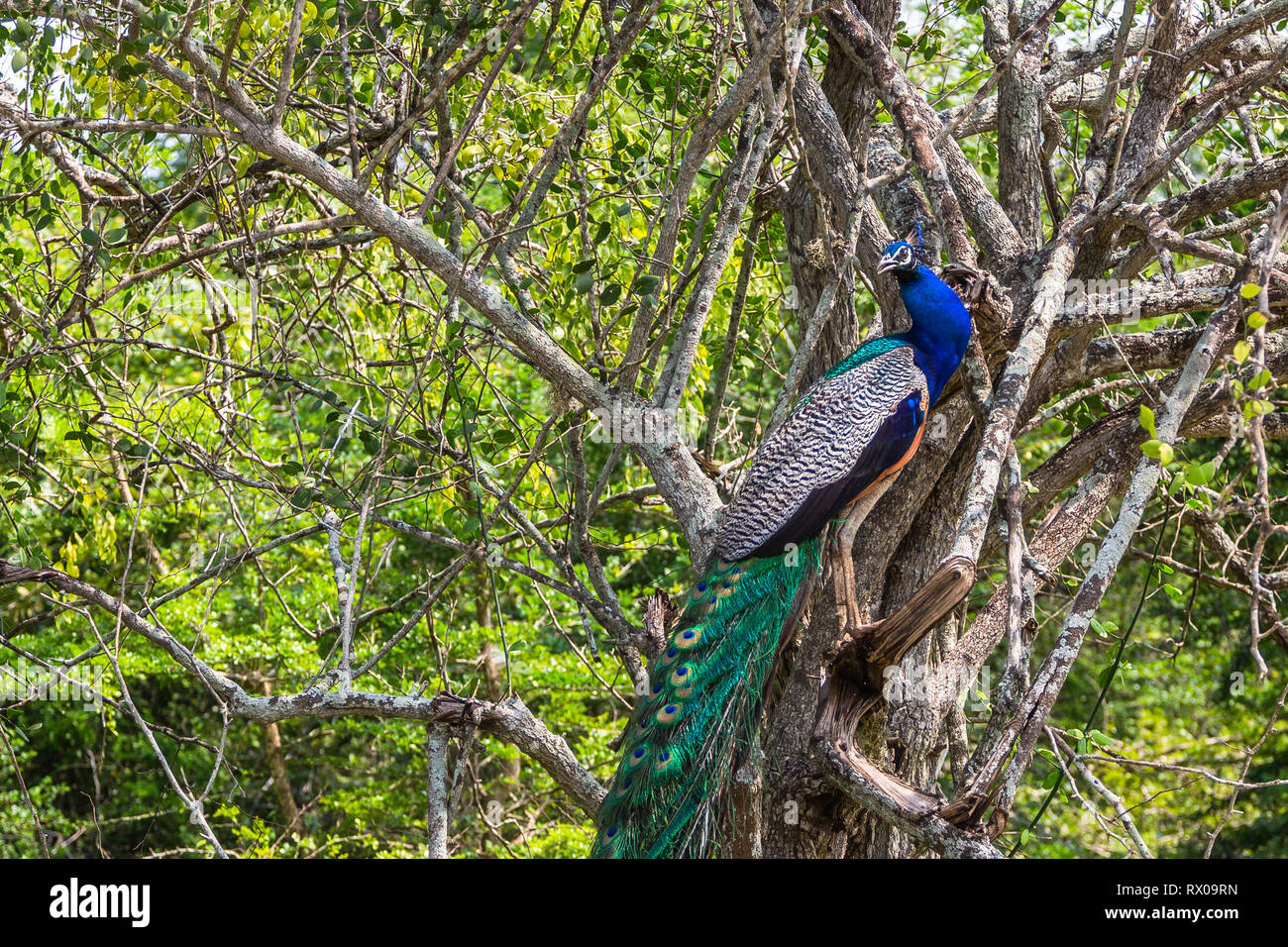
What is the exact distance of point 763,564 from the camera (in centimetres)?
424

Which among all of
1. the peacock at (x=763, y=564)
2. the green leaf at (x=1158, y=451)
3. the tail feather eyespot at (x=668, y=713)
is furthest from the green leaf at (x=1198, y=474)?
the tail feather eyespot at (x=668, y=713)

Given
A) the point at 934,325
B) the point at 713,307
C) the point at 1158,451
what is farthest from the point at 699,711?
the point at 713,307

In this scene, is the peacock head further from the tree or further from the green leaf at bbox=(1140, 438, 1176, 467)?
the green leaf at bbox=(1140, 438, 1176, 467)

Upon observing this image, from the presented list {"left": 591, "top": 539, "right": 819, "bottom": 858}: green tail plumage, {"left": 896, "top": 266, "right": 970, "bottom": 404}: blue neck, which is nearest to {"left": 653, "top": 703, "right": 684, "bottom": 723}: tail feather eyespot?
{"left": 591, "top": 539, "right": 819, "bottom": 858}: green tail plumage

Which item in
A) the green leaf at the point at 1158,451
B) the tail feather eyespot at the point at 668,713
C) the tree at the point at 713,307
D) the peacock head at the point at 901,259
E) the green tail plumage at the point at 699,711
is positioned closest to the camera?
the green leaf at the point at 1158,451

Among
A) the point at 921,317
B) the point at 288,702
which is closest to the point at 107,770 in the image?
the point at 288,702

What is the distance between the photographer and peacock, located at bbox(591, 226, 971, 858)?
3801mm

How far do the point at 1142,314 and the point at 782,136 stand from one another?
5.12 feet

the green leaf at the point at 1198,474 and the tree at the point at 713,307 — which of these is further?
the tree at the point at 713,307

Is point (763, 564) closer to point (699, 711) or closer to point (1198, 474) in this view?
point (699, 711)

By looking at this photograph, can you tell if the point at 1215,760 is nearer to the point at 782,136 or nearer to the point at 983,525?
the point at 782,136

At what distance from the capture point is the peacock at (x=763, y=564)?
3801 millimetres

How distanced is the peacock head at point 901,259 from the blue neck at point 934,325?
0.08ft

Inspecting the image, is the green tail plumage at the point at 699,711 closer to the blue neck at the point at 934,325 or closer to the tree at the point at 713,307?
the tree at the point at 713,307
